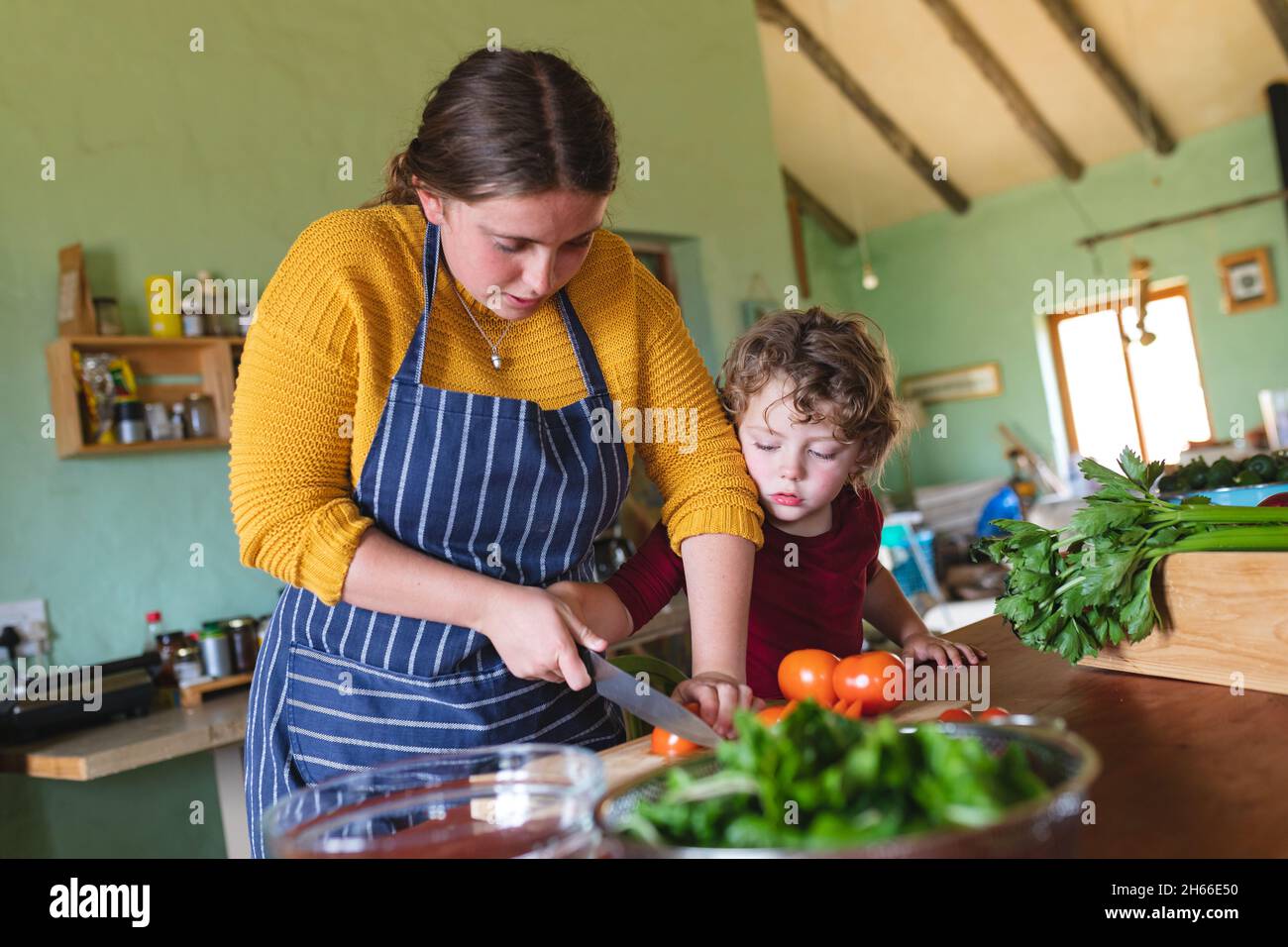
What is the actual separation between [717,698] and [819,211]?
942 cm

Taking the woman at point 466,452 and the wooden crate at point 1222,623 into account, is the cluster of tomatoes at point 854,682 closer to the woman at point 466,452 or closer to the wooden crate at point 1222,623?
the woman at point 466,452

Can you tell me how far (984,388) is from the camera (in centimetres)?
925

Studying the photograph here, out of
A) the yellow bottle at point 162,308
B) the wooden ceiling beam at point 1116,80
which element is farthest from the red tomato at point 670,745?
the wooden ceiling beam at point 1116,80

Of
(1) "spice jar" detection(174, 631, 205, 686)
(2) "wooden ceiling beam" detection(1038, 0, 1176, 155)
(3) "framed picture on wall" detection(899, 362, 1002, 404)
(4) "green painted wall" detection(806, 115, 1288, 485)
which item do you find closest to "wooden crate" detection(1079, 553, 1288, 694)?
(1) "spice jar" detection(174, 631, 205, 686)

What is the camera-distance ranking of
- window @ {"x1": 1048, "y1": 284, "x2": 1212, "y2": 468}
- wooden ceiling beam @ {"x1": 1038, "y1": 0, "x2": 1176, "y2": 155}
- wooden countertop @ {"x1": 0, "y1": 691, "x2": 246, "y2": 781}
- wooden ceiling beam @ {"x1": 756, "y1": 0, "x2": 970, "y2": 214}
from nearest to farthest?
wooden countertop @ {"x1": 0, "y1": 691, "x2": 246, "y2": 781} → wooden ceiling beam @ {"x1": 1038, "y1": 0, "x2": 1176, "y2": 155} → wooden ceiling beam @ {"x1": 756, "y1": 0, "x2": 970, "y2": 214} → window @ {"x1": 1048, "y1": 284, "x2": 1212, "y2": 468}

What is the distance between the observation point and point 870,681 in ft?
3.88

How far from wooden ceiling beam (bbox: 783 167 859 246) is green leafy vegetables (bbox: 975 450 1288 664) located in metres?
8.94

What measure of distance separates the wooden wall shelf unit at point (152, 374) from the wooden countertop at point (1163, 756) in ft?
7.52

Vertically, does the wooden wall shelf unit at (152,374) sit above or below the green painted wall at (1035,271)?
below

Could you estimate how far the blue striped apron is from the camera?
4.16ft

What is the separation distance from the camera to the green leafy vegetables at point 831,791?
0.58m

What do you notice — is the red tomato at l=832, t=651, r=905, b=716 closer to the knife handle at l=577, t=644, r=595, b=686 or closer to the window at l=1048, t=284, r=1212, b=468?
the knife handle at l=577, t=644, r=595, b=686

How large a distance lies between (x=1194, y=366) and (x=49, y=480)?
7862mm

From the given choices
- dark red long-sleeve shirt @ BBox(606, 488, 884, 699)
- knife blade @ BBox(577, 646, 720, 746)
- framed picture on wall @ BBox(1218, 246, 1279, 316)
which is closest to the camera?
knife blade @ BBox(577, 646, 720, 746)
